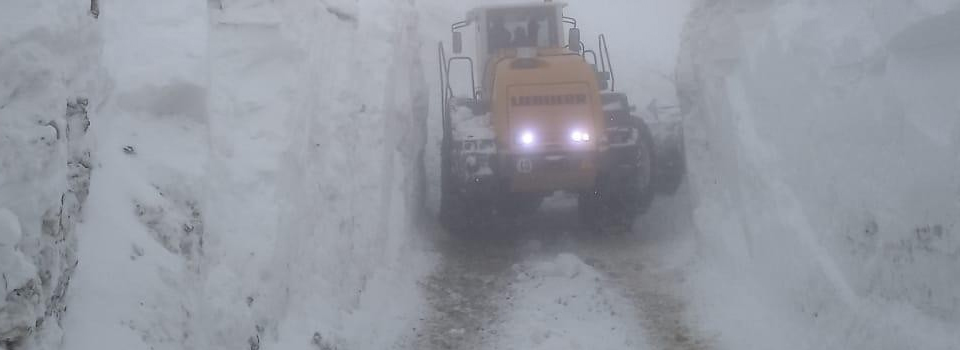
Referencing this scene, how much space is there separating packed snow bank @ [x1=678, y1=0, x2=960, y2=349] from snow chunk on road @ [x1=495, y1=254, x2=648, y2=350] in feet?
2.89

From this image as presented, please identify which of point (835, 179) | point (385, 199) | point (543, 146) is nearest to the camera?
point (835, 179)

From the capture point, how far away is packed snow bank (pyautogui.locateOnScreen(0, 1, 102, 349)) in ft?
11.7

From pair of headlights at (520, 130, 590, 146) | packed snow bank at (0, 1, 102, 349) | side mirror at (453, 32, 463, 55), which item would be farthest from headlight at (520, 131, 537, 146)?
packed snow bank at (0, 1, 102, 349)

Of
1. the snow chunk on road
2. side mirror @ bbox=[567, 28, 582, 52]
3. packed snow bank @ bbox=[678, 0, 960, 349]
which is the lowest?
the snow chunk on road

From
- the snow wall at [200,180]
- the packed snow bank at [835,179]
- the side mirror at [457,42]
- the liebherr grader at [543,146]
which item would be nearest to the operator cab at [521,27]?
the side mirror at [457,42]

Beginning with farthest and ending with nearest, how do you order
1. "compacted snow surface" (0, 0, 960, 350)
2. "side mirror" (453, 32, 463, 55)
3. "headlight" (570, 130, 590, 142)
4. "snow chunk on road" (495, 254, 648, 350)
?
"side mirror" (453, 32, 463, 55)
"headlight" (570, 130, 590, 142)
"snow chunk on road" (495, 254, 648, 350)
"compacted snow surface" (0, 0, 960, 350)

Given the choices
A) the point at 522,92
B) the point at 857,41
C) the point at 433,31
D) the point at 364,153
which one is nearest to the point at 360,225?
the point at 364,153

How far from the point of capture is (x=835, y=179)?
7.04m

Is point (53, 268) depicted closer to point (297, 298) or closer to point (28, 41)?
point (28, 41)

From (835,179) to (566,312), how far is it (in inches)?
118

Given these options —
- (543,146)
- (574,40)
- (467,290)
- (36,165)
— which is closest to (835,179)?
(467,290)

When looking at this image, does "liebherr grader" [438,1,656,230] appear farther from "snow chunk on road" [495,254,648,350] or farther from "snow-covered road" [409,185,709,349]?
"snow chunk on road" [495,254,648,350]

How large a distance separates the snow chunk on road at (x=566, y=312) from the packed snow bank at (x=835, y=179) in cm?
88

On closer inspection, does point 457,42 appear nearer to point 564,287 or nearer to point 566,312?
point 564,287
